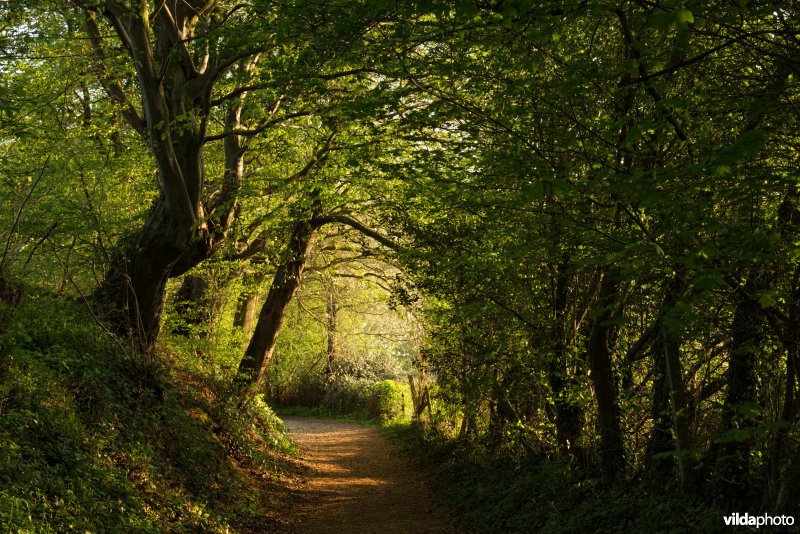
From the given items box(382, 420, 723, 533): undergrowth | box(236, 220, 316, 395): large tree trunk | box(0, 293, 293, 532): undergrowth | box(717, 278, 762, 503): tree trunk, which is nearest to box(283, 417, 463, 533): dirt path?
box(382, 420, 723, 533): undergrowth

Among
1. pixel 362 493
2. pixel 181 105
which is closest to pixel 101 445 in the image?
pixel 181 105

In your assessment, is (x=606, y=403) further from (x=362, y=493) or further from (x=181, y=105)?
(x=181, y=105)

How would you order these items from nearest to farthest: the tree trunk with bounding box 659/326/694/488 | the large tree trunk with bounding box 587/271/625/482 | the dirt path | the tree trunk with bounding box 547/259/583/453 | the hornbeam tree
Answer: the tree trunk with bounding box 659/326/694/488 < the large tree trunk with bounding box 587/271/625/482 < the hornbeam tree < the tree trunk with bounding box 547/259/583/453 < the dirt path

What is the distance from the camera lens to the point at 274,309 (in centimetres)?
1606

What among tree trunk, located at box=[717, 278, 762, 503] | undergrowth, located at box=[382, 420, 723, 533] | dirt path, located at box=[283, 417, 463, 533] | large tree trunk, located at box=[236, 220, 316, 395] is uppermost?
large tree trunk, located at box=[236, 220, 316, 395]

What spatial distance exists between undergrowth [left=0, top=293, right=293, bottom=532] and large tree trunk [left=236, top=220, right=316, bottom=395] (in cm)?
347

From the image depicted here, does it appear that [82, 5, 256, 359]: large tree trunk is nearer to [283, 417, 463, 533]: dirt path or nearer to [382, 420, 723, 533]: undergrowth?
[283, 417, 463, 533]: dirt path

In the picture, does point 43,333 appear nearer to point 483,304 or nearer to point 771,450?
point 483,304

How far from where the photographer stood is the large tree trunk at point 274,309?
14.9m

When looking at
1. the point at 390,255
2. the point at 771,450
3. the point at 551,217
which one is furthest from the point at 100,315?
the point at 771,450

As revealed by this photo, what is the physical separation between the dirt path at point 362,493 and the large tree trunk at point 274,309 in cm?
257

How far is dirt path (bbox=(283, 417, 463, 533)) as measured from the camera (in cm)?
984

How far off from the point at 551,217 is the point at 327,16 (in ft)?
11.0

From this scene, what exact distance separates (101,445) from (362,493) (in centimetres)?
661
